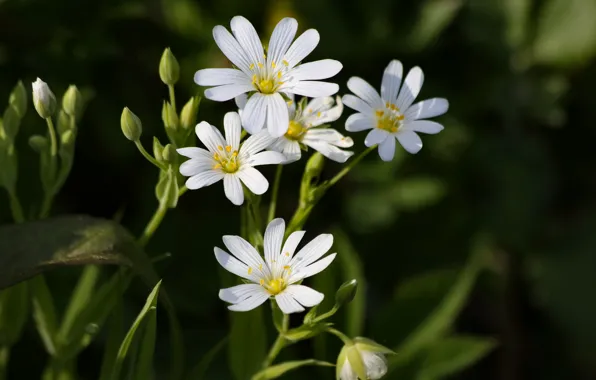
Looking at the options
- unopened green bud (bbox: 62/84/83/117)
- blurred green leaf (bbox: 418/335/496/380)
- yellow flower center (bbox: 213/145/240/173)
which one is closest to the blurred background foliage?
blurred green leaf (bbox: 418/335/496/380)

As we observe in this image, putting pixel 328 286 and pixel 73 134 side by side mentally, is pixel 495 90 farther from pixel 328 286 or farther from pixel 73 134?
pixel 73 134

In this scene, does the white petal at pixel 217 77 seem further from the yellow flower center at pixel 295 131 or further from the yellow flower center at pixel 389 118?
the yellow flower center at pixel 389 118

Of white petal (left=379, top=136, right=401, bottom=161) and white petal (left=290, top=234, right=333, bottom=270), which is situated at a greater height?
white petal (left=379, top=136, right=401, bottom=161)

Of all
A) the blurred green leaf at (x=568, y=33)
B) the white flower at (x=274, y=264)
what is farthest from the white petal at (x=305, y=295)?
the blurred green leaf at (x=568, y=33)

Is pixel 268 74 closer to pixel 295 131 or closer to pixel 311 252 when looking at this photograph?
pixel 295 131

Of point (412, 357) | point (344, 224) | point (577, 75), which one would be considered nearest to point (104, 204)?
point (344, 224)

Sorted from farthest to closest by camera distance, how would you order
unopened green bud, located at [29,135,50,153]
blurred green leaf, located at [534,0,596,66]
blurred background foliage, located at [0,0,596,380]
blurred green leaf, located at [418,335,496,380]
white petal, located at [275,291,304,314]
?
blurred green leaf, located at [534,0,596,66], blurred background foliage, located at [0,0,596,380], blurred green leaf, located at [418,335,496,380], unopened green bud, located at [29,135,50,153], white petal, located at [275,291,304,314]

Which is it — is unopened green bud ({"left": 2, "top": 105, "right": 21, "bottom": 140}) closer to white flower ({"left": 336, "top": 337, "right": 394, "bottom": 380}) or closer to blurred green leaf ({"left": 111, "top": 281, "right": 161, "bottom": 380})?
blurred green leaf ({"left": 111, "top": 281, "right": 161, "bottom": 380})

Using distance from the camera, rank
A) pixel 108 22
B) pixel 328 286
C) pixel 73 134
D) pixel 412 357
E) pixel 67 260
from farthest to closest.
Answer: pixel 108 22, pixel 412 357, pixel 328 286, pixel 73 134, pixel 67 260
